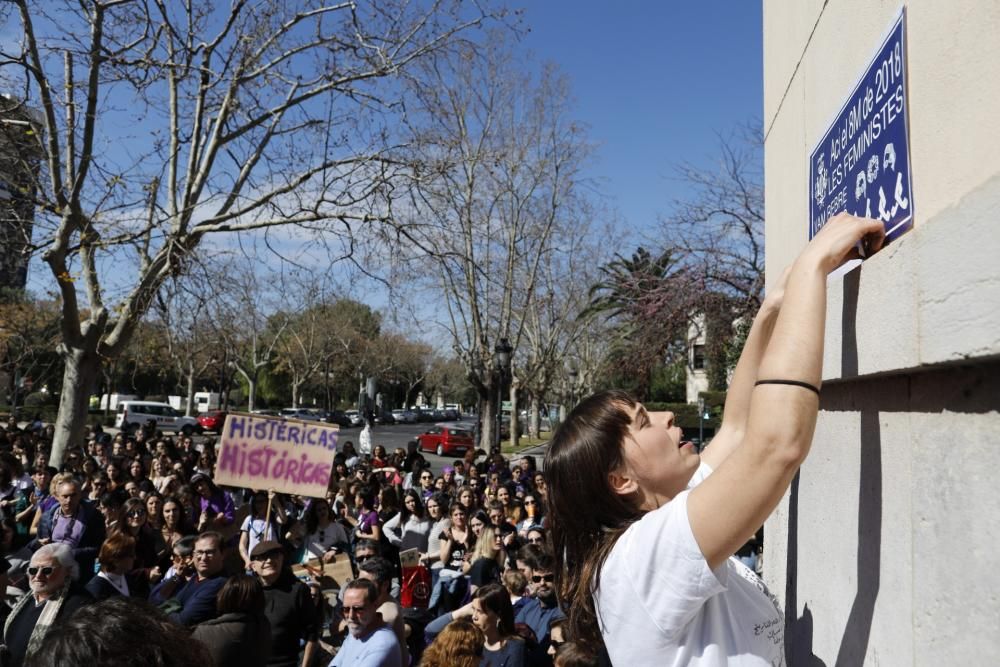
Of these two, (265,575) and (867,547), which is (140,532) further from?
(867,547)

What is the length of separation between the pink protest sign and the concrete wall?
6.02 meters

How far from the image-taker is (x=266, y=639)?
4508 mm

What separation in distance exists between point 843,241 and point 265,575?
4769 mm

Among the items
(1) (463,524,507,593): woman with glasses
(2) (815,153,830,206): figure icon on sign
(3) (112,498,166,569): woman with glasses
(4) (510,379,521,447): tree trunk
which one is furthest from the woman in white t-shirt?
(4) (510,379,521,447): tree trunk

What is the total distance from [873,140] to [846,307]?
41 centimetres

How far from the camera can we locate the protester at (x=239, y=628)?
4.25 meters

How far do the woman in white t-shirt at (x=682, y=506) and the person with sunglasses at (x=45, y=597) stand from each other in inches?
151

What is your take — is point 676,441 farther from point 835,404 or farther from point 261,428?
point 261,428

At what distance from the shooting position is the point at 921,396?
1.60m

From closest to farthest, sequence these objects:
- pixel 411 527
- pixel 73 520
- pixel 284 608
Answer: pixel 284 608 < pixel 73 520 < pixel 411 527

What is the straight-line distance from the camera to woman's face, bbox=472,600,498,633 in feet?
16.1

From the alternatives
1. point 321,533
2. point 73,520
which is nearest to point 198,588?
point 73,520

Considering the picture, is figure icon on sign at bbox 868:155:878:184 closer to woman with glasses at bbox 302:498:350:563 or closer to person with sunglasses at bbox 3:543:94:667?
person with sunglasses at bbox 3:543:94:667

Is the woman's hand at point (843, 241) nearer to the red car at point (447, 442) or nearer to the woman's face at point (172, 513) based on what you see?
the woman's face at point (172, 513)
